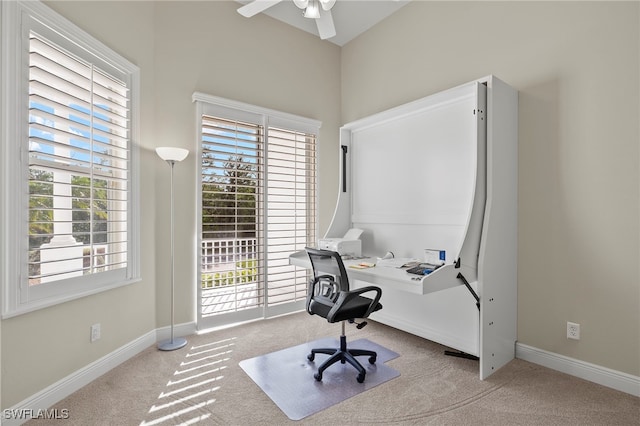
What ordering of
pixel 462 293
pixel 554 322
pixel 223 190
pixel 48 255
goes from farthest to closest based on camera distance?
1. pixel 223 190
2. pixel 462 293
3. pixel 554 322
4. pixel 48 255

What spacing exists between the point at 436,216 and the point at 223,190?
209 cm

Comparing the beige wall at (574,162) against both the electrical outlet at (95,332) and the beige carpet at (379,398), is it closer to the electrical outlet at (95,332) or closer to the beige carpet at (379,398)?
the beige carpet at (379,398)

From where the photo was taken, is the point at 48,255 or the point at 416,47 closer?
the point at 48,255

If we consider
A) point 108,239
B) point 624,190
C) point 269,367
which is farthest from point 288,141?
point 624,190

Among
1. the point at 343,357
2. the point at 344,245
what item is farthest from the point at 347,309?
the point at 344,245

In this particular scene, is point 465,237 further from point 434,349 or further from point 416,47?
point 416,47

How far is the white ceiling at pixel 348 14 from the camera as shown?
11.4ft

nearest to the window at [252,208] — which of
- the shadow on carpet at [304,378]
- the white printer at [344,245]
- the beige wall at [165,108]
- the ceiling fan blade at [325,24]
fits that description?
the beige wall at [165,108]

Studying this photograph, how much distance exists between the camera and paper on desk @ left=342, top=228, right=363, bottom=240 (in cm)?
347

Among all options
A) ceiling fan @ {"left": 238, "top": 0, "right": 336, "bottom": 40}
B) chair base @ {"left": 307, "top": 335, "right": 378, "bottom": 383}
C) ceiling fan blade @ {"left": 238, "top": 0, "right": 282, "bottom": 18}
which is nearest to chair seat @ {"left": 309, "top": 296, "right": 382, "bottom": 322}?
chair base @ {"left": 307, "top": 335, "right": 378, "bottom": 383}

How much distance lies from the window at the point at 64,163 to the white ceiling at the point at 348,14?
179 cm

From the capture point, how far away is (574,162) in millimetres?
2346

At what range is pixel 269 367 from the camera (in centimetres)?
249

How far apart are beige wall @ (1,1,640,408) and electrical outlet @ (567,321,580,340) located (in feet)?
0.13
